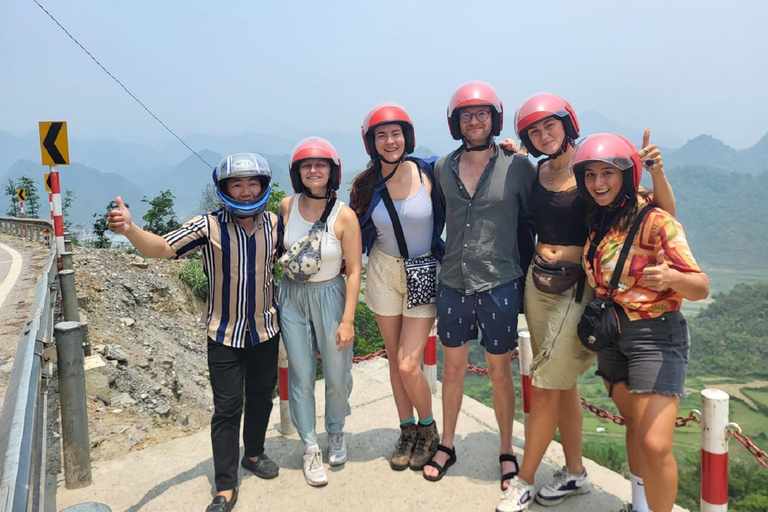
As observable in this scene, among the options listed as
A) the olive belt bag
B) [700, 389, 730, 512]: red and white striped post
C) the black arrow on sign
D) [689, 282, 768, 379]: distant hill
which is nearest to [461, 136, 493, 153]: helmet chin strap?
the olive belt bag

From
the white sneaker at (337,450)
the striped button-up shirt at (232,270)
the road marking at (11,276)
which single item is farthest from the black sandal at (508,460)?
the road marking at (11,276)

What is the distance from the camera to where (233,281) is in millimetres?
3203

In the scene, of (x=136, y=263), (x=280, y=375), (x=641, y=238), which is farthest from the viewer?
(x=136, y=263)

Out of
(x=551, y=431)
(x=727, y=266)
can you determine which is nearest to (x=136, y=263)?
(x=551, y=431)

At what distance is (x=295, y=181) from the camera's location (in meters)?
3.46

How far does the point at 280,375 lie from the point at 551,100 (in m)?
2.65

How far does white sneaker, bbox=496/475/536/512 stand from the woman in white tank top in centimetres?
117

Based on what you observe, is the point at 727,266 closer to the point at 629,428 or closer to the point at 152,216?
the point at 152,216

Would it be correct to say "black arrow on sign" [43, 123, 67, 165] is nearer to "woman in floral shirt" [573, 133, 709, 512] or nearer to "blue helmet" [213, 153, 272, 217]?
"blue helmet" [213, 153, 272, 217]

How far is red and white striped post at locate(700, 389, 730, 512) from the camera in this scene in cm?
265

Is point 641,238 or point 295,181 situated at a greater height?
point 295,181

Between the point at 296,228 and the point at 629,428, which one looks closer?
the point at 629,428

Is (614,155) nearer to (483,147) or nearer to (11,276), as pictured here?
(483,147)

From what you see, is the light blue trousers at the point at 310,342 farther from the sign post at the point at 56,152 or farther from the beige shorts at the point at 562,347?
the sign post at the point at 56,152
